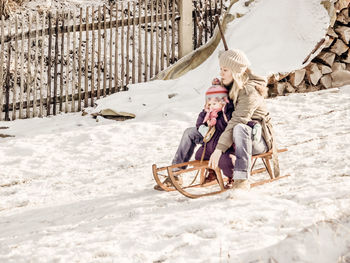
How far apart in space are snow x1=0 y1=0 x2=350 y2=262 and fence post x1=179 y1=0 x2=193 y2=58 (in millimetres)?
838

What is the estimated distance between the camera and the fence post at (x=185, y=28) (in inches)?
302

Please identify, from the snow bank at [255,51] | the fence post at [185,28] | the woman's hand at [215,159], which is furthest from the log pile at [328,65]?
the woman's hand at [215,159]

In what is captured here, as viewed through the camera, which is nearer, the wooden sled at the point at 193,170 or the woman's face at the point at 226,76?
the wooden sled at the point at 193,170

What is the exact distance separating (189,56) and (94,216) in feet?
16.9

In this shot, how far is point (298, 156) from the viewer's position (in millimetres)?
4086

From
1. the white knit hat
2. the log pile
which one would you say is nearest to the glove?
the white knit hat

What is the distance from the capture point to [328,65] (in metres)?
6.92

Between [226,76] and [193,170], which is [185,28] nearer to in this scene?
[226,76]

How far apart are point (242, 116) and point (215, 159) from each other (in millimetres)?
373

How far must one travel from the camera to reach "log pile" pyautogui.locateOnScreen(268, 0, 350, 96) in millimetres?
6668

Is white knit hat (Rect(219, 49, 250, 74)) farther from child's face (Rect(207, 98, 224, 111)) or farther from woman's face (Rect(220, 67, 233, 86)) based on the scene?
child's face (Rect(207, 98, 224, 111))

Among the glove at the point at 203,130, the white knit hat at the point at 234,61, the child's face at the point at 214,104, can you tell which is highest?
the white knit hat at the point at 234,61

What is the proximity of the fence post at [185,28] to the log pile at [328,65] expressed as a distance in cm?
194

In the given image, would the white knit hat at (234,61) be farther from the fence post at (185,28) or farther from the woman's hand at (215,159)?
the fence post at (185,28)
